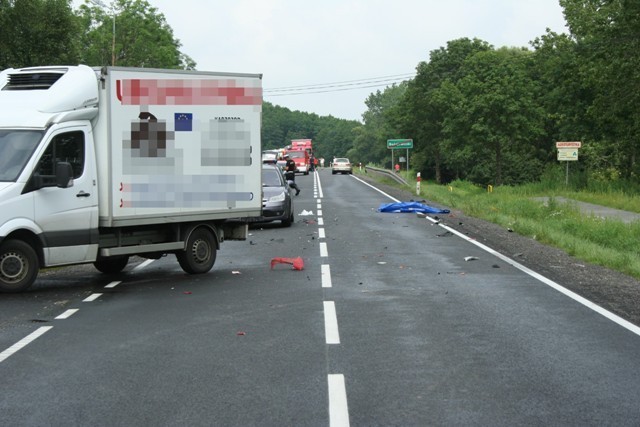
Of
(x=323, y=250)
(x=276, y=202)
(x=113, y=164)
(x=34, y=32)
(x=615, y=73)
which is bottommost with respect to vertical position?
(x=323, y=250)

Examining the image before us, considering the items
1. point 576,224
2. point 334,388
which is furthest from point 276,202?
point 334,388

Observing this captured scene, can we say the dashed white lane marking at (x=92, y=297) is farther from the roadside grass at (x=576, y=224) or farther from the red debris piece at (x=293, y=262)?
the roadside grass at (x=576, y=224)

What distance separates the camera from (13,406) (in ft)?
18.4

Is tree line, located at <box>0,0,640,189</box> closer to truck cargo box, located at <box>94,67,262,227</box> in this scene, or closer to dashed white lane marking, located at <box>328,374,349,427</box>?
truck cargo box, located at <box>94,67,262,227</box>

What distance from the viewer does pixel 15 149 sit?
1103 centimetres

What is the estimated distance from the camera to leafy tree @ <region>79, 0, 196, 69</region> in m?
71.0

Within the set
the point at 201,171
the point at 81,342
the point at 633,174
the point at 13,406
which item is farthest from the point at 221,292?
the point at 633,174

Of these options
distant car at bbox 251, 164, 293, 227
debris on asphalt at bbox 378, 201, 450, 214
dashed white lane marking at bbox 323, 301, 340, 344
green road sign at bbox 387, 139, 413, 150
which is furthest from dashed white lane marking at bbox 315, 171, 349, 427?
green road sign at bbox 387, 139, 413, 150

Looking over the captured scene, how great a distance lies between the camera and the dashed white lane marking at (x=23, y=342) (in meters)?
7.35

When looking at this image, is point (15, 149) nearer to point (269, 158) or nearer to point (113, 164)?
point (113, 164)

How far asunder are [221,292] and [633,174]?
37.2m

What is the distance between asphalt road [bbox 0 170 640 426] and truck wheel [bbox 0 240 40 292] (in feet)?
Result: 0.59

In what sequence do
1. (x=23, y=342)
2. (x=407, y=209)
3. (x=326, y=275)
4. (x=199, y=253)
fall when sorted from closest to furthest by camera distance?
1. (x=23, y=342)
2. (x=326, y=275)
3. (x=199, y=253)
4. (x=407, y=209)

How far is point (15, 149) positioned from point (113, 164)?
4.35 feet
